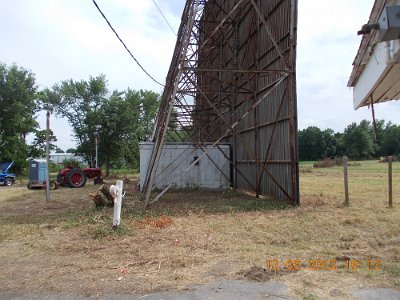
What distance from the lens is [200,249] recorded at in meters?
7.22

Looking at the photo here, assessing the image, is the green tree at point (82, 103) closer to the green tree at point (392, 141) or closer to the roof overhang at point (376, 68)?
the roof overhang at point (376, 68)

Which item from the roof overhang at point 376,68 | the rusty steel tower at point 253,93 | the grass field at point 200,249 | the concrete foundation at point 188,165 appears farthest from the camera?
the concrete foundation at point 188,165

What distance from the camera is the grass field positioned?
549 centimetres

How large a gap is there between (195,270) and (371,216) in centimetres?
597

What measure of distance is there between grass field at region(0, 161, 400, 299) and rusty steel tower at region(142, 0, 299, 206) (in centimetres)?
278

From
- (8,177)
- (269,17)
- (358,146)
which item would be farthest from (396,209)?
(358,146)

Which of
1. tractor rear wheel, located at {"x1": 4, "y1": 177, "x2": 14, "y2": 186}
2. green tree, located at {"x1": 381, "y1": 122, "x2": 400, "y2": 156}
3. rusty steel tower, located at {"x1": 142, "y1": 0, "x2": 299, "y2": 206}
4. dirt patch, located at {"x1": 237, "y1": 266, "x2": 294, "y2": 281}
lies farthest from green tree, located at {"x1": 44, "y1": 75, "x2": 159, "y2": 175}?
green tree, located at {"x1": 381, "y1": 122, "x2": 400, "y2": 156}

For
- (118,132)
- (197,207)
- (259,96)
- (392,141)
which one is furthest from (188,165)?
(392,141)

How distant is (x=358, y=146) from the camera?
8819cm

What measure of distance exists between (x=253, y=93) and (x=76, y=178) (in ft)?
42.9

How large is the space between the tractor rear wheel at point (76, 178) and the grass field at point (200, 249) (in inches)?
485

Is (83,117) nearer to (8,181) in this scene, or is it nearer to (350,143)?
(8,181)

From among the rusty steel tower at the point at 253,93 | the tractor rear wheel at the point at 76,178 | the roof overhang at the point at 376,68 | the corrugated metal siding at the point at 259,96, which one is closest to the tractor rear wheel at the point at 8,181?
the tractor rear wheel at the point at 76,178

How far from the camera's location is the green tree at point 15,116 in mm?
38219
